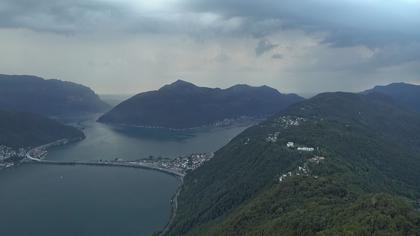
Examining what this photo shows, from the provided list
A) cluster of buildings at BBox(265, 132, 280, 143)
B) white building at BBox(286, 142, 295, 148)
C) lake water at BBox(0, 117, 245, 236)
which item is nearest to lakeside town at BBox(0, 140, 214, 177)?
lake water at BBox(0, 117, 245, 236)

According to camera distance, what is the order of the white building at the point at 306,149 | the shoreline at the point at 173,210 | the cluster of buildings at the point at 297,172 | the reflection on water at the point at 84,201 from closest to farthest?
the cluster of buildings at the point at 297,172 → the shoreline at the point at 173,210 → the reflection on water at the point at 84,201 → the white building at the point at 306,149

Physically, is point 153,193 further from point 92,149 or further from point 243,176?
point 92,149

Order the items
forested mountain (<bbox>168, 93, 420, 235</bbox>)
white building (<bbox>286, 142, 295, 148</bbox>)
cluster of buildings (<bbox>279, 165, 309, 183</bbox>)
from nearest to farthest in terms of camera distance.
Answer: forested mountain (<bbox>168, 93, 420, 235</bbox>)
cluster of buildings (<bbox>279, 165, 309, 183</bbox>)
white building (<bbox>286, 142, 295, 148</bbox>)

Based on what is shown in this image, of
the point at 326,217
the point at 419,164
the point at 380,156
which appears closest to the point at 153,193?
the point at 380,156

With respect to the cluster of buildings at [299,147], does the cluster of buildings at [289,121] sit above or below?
above

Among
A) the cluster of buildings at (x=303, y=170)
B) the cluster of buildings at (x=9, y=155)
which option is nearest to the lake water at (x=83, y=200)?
the cluster of buildings at (x=9, y=155)

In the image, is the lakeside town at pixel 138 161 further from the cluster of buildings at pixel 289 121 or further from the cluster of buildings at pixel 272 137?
the cluster of buildings at pixel 272 137

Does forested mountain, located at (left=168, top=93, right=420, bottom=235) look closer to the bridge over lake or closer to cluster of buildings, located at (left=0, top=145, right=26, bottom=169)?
the bridge over lake

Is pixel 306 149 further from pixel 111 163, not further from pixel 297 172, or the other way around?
pixel 111 163

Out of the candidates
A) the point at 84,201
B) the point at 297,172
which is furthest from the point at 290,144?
the point at 84,201
